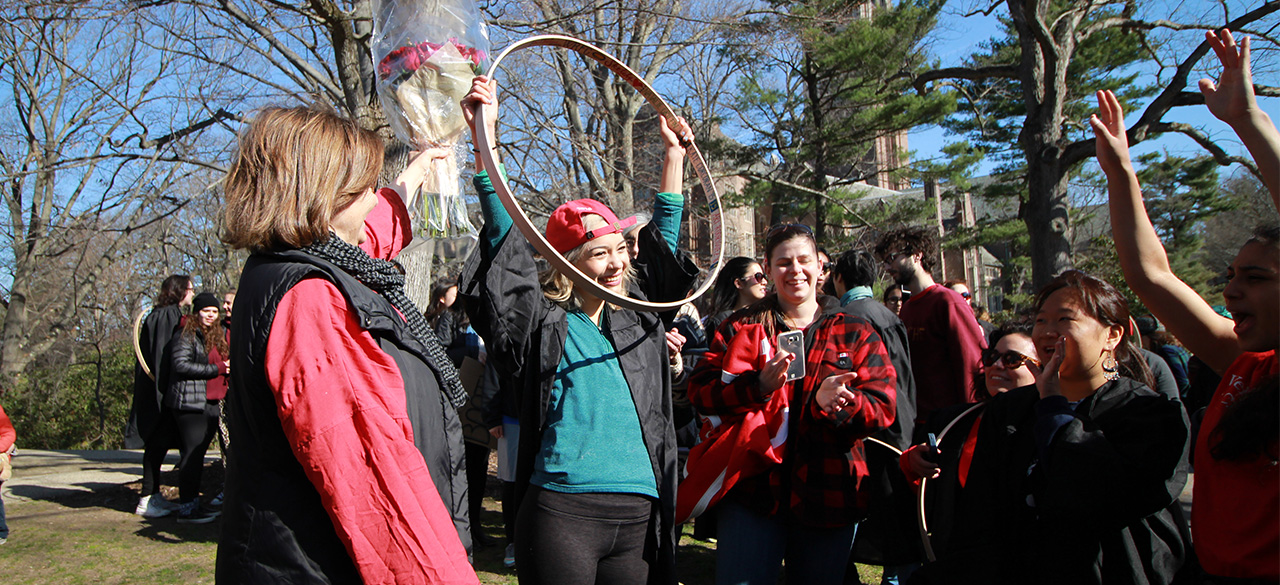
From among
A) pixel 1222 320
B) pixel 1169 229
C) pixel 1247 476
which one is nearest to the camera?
pixel 1247 476

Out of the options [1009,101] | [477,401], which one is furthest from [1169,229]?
[477,401]

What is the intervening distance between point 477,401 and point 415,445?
14.6ft

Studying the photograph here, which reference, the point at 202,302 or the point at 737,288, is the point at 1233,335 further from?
the point at 202,302

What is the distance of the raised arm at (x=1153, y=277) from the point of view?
226 cm

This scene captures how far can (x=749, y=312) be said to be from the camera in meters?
3.45

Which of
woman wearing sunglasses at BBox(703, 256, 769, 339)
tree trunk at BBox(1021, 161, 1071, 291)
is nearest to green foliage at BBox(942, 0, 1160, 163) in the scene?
tree trunk at BBox(1021, 161, 1071, 291)

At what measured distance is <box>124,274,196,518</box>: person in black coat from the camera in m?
6.87

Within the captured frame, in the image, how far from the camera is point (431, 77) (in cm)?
349

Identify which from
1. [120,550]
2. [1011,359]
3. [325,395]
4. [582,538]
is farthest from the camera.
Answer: [120,550]

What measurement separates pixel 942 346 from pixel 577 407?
9.81 feet

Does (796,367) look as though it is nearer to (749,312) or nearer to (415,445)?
(749,312)

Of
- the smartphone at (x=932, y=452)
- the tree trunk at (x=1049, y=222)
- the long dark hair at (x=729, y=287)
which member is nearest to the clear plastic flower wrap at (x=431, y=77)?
the long dark hair at (x=729, y=287)

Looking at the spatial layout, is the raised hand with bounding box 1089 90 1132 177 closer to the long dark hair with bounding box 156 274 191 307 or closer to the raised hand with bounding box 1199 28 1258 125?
the raised hand with bounding box 1199 28 1258 125

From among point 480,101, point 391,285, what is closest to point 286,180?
point 391,285
